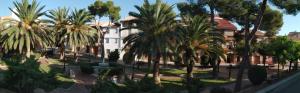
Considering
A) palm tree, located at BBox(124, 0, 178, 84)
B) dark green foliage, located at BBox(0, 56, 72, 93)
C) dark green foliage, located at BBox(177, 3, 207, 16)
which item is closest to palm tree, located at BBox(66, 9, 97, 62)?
dark green foliage, located at BBox(177, 3, 207, 16)

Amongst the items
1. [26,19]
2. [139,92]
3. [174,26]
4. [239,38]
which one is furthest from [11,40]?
[239,38]

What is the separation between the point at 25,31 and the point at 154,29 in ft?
59.9

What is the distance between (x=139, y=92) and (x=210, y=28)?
1157 inches

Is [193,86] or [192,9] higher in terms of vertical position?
[192,9]

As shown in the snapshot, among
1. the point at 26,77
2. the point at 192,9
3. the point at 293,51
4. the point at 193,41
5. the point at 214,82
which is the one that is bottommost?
the point at 214,82

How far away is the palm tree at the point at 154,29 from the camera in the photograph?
51.7 m

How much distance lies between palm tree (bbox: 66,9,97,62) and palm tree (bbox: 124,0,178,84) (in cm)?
2204

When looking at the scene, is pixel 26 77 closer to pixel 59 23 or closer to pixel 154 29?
pixel 154 29

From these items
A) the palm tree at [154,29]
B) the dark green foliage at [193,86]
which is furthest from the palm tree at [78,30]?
the dark green foliage at [193,86]

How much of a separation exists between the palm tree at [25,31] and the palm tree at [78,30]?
36.7 feet

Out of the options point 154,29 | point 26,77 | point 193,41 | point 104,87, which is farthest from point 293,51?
point 26,77

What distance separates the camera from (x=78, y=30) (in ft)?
242

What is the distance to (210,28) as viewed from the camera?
58125 millimetres

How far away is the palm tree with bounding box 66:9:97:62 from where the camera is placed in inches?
2849
